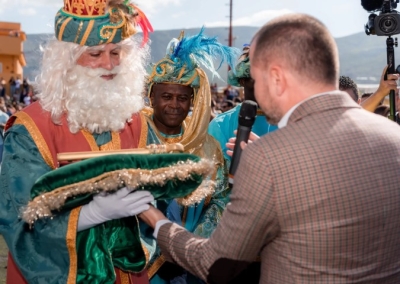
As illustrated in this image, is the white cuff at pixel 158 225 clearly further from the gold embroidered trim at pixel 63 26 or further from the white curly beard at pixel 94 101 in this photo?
the gold embroidered trim at pixel 63 26

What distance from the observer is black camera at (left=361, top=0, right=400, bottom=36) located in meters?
4.55

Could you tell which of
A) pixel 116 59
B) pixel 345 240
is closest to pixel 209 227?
pixel 116 59

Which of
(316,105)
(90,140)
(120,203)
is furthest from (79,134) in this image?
(316,105)

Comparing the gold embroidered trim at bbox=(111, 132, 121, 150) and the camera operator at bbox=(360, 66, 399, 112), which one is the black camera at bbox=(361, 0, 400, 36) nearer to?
the camera operator at bbox=(360, 66, 399, 112)

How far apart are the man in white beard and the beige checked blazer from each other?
0.68 m

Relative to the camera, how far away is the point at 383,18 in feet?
15.1

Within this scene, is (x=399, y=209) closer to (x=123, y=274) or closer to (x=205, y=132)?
(x=123, y=274)

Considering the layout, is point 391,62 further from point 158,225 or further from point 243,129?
point 158,225

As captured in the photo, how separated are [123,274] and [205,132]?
139cm

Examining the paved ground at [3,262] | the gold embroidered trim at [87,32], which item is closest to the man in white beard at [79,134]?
the gold embroidered trim at [87,32]

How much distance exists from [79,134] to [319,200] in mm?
1489

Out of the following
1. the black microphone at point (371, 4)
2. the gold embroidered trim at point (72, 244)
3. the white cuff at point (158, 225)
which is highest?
the black microphone at point (371, 4)

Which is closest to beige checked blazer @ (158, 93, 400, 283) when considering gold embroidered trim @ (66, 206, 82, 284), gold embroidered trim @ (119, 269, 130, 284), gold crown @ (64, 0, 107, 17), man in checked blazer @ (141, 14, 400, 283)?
man in checked blazer @ (141, 14, 400, 283)

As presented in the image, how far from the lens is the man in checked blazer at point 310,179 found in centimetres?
191
